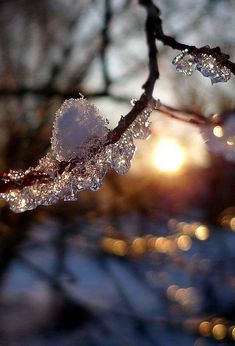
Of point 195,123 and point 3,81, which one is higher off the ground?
point 3,81

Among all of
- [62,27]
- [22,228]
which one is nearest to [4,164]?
[22,228]

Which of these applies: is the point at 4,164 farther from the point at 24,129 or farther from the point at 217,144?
the point at 217,144

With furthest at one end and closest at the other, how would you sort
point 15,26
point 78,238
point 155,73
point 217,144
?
point 15,26
point 78,238
point 217,144
point 155,73

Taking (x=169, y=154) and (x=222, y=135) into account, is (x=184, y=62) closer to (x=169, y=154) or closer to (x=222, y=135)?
(x=222, y=135)

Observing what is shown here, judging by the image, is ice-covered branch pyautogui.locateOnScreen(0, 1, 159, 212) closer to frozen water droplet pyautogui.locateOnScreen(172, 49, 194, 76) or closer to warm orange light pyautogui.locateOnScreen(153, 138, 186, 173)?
frozen water droplet pyautogui.locateOnScreen(172, 49, 194, 76)

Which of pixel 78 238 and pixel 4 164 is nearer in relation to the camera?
pixel 4 164

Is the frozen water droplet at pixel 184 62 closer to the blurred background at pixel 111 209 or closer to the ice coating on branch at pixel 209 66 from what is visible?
the ice coating on branch at pixel 209 66

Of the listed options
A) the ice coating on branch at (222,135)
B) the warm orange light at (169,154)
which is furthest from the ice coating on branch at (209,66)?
the warm orange light at (169,154)
